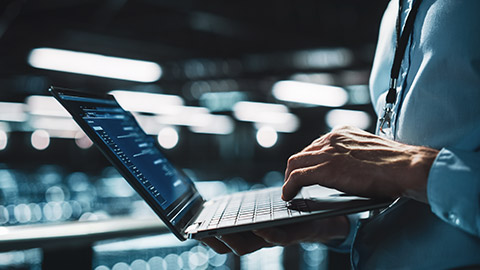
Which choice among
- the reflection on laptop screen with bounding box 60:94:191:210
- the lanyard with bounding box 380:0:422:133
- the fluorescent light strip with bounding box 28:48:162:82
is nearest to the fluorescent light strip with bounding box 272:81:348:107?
the fluorescent light strip with bounding box 28:48:162:82

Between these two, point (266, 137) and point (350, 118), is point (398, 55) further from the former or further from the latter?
point (266, 137)

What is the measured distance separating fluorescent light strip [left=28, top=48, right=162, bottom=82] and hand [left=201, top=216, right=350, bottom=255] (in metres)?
4.82

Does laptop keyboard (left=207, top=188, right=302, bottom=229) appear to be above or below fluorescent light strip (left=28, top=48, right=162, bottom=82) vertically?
below

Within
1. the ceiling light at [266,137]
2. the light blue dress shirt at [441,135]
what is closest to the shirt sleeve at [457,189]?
the light blue dress shirt at [441,135]

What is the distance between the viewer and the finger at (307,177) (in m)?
0.73

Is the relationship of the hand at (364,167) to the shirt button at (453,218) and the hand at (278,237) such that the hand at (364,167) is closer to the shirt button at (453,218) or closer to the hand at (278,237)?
the shirt button at (453,218)

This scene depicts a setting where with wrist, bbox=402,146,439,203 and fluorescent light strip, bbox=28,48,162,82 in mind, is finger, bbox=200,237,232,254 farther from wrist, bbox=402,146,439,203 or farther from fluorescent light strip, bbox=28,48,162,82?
fluorescent light strip, bbox=28,48,162,82

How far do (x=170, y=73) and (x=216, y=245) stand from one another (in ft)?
23.8

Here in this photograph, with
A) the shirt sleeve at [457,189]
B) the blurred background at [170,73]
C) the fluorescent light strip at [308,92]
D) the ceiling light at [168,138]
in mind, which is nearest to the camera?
the shirt sleeve at [457,189]

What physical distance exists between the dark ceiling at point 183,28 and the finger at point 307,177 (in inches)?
200

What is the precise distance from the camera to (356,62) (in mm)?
7988

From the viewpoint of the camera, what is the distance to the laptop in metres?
0.75

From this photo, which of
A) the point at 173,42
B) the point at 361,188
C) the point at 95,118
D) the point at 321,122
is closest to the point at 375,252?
the point at 361,188

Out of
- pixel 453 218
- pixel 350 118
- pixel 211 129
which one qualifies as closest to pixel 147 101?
pixel 211 129
